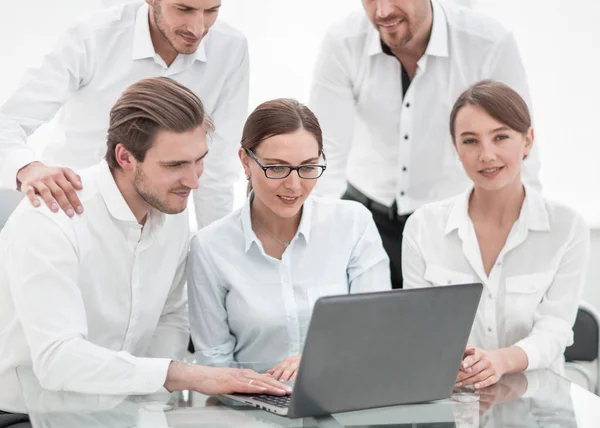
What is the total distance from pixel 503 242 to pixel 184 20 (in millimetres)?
1068

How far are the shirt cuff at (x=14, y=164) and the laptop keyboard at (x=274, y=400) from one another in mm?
958

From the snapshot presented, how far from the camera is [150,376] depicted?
191 cm

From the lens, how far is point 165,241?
7.29 feet

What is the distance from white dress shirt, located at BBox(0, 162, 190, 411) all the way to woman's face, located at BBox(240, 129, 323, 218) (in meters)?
0.22

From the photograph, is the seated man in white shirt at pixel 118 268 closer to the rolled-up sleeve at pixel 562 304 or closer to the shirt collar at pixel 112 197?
the shirt collar at pixel 112 197

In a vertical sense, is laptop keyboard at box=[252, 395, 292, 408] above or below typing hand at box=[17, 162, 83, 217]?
below

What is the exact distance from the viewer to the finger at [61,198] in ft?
6.74

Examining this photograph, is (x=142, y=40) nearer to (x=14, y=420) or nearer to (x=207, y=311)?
(x=207, y=311)

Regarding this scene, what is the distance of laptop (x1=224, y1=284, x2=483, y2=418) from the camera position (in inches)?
62.8

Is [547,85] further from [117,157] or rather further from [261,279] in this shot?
[117,157]

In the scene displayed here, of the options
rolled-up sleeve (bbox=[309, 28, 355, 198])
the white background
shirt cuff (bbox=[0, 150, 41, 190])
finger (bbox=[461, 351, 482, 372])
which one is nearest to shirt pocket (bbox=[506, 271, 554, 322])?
finger (bbox=[461, 351, 482, 372])

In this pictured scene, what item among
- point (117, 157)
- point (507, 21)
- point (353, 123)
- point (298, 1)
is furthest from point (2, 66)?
point (507, 21)

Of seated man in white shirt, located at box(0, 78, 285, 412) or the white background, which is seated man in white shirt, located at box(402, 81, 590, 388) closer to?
seated man in white shirt, located at box(0, 78, 285, 412)

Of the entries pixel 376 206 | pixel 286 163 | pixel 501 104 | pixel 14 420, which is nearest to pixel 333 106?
pixel 376 206
